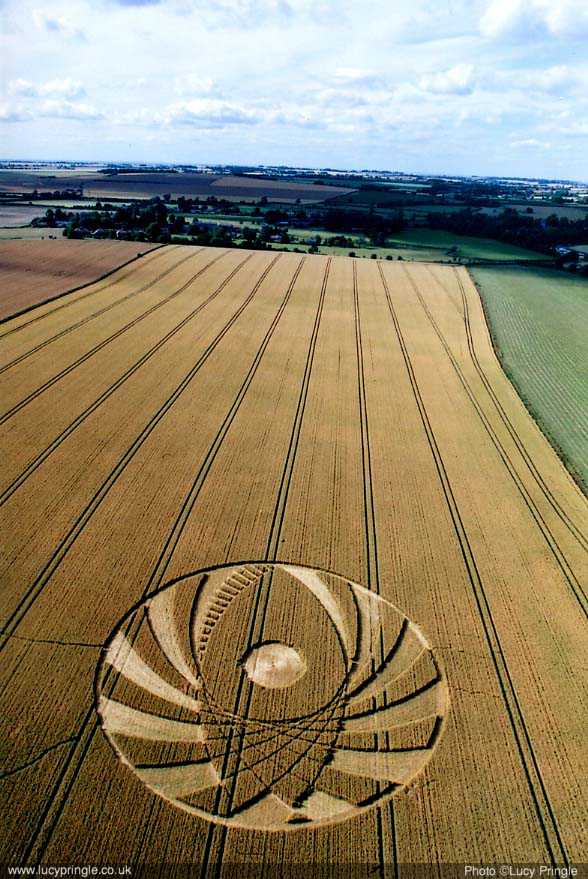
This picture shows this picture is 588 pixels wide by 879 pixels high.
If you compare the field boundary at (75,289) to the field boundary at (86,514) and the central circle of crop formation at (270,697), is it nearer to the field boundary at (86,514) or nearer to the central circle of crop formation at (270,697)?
the field boundary at (86,514)

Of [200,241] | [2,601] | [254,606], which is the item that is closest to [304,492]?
[254,606]

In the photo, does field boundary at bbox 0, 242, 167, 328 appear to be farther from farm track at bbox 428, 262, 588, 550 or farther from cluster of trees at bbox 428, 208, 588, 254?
cluster of trees at bbox 428, 208, 588, 254

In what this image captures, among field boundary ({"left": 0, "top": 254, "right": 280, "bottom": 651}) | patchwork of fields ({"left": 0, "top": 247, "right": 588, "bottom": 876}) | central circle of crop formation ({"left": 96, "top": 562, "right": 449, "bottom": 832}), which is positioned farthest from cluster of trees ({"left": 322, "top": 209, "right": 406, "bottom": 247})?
central circle of crop formation ({"left": 96, "top": 562, "right": 449, "bottom": 832})

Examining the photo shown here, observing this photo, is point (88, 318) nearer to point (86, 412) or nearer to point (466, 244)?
point (86, 412)

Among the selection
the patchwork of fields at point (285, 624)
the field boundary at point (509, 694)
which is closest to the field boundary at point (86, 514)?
the patchwork of fields at point (285, 624)

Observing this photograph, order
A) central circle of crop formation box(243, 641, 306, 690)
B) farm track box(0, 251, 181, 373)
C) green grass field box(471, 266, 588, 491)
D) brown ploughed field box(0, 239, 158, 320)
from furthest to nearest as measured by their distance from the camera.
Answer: brown ploughed field box(0, 239, 158, 320), farm track box(0, 251, 181, 373), green grass field box(471, 266, 588, 491), central circle of crop formation box(243, 641, 306, 690)

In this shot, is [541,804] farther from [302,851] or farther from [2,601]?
[2,601]
